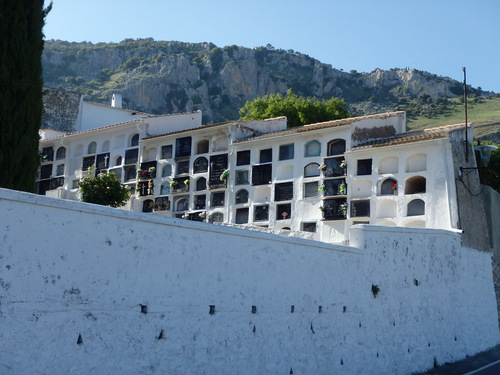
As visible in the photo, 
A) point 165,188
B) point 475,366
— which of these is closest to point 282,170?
point 165,188

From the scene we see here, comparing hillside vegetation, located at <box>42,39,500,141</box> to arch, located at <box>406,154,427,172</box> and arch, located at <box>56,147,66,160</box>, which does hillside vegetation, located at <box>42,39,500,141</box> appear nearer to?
arch, located at <box>56,147,66,160</box>

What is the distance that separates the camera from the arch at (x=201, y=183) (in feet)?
147

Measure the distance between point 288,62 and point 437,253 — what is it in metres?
125

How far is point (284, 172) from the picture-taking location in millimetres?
42688

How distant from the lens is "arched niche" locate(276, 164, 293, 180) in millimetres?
42469

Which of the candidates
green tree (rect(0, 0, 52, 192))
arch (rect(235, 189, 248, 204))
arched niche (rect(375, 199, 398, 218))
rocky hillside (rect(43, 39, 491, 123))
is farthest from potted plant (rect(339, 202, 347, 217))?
rocky hillside (rect(43, 39, 491, 123))

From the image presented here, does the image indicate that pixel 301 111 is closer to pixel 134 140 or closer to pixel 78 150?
pixel 134 140

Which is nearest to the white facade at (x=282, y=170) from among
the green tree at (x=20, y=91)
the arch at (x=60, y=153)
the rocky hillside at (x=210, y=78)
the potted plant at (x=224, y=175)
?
the potted plant at (x=224, y=175)

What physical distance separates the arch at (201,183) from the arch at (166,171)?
2.35 m

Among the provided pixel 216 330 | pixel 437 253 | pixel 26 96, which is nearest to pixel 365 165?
pixel 437 253

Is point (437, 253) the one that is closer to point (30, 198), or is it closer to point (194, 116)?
point (30, 198)

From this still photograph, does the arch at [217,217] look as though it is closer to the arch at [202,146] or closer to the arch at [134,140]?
the arch at [202,146]

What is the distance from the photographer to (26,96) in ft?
70.5

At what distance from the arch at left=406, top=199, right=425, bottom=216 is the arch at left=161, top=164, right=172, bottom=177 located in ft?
55.0
